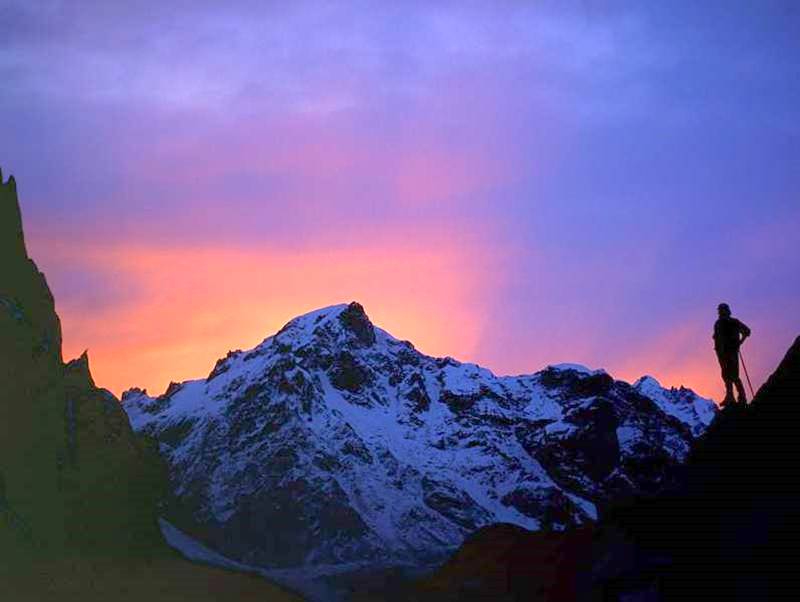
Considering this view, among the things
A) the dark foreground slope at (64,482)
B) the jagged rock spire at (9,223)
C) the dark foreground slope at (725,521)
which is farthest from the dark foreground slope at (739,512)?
the jagged rock spire at (9,223)

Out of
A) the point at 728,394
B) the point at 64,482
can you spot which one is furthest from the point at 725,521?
the point at 64,482

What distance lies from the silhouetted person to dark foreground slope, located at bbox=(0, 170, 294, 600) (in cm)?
6042

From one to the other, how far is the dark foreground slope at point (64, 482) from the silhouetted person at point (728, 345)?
60.4m

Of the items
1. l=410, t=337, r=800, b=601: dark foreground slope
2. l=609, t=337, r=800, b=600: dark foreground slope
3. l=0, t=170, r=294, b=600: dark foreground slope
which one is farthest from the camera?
l=0, t=170, r=294, b=600: dark foreground slope

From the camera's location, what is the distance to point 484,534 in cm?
7950

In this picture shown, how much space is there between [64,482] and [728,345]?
2872 inches

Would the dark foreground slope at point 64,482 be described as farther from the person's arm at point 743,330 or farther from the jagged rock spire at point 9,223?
the person's arm at point 743,330

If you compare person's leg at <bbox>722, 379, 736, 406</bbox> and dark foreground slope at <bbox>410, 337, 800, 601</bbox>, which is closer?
dark foreground slope at <bbox>410, 337, 800, 601</bbox>

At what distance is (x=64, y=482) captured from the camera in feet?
286

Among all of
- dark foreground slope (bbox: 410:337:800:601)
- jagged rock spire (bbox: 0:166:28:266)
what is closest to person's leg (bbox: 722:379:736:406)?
dark foreground slope (bbox: 410:337:800:601)

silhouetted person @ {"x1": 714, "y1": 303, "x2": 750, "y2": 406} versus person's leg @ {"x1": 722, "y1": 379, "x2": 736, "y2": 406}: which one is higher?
silhouetted person @ {"x1": 714, "y1": 303, "x2": 750, "y2": 406}

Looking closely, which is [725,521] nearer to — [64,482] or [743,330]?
[743,330]

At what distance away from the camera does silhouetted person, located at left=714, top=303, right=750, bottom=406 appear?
86.2 feet

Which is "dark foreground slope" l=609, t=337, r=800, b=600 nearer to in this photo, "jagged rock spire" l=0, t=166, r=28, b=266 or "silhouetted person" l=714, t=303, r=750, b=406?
"silhouetted person" l=714, t=303, r=750, b=406
